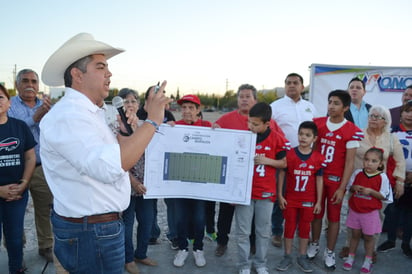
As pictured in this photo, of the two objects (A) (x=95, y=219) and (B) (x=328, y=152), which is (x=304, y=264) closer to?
(B) (x=328, y=152)

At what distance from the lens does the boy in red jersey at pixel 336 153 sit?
378cm

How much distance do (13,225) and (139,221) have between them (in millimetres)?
1371

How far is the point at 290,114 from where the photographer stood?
15.2 feet

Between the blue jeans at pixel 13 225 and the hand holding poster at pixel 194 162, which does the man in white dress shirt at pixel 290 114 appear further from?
the blue jeans at pixel 13 225

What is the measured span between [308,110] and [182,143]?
7.30 ft

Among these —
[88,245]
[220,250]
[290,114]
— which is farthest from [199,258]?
[290,114]

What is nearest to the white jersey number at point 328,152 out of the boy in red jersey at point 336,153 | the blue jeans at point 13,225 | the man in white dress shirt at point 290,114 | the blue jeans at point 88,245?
the boy in red jersey at point 336,153

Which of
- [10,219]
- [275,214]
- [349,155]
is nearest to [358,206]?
[349,155]

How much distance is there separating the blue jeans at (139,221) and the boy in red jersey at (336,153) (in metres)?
2.18

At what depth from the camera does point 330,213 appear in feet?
12.9

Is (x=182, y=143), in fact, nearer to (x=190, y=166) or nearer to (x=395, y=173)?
(x=190, y=166)

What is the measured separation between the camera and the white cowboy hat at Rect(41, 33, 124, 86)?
187cm

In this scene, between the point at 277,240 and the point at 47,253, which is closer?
the point at 47,253

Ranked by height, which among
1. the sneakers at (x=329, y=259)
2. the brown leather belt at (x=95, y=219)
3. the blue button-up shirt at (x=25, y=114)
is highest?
the blue button-up shirt at (x=25, y=114)
